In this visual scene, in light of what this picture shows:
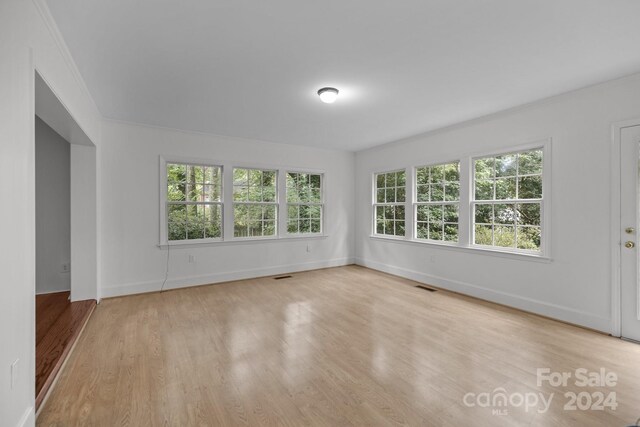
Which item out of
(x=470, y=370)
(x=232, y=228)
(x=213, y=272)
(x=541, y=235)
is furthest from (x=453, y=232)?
(x=213, y=272)

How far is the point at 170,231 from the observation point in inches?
186

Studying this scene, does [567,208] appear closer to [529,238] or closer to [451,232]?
[529,238]

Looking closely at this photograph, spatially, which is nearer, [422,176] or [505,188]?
[505,188]

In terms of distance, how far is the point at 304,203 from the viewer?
19.9 feet

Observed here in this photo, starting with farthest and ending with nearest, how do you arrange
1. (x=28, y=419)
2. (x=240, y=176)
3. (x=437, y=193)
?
1. (x=240, y=176)
2. (x=437, y=193)
3. (x=28, y=419)

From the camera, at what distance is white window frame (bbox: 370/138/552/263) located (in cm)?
351

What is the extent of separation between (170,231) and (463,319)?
14.5ft

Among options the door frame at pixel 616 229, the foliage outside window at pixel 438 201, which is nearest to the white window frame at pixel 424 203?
the foliage outside window at pixel 438 201

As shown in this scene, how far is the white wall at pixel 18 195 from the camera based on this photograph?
142cm

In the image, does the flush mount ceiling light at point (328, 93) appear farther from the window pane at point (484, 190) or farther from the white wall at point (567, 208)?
the window pane at point (484, 190)

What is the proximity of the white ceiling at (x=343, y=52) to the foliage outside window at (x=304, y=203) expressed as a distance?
216cm

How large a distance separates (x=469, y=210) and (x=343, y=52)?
10.2 feet

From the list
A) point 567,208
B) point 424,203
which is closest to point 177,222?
point 424,203

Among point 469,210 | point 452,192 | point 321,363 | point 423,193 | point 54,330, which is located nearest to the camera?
point 321,363
